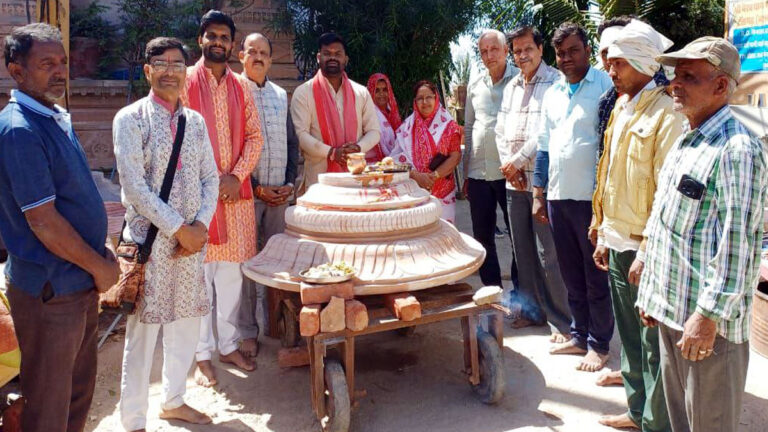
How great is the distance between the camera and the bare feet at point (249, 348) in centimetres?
433

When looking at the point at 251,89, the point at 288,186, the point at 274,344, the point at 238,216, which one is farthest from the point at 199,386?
the point at 251,89

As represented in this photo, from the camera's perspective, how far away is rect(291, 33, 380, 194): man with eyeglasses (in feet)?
15.5

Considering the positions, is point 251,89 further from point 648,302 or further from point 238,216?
point 648,302

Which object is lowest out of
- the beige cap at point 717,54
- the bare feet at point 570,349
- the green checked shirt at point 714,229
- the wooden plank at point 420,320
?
the bare feet at point 570,349

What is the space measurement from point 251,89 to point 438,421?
2.47m

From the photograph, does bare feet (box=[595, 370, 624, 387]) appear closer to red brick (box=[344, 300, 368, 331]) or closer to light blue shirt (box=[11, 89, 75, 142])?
red brick (box=[344, 300, 368, 331])

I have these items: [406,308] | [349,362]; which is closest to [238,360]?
[349,362]

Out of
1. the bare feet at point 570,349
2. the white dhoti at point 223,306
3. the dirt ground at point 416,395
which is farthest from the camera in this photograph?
the bare feet at point 570,349

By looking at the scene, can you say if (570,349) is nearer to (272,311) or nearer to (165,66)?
(272,311)

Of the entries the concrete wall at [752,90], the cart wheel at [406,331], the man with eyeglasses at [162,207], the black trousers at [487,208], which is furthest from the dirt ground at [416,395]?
the concrete wall at [752,90]

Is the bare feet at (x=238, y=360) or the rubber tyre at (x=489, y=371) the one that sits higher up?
the rubber tyre at (x=489, y=371)

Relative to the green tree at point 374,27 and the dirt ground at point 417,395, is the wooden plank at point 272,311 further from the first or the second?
the green tree at point 374,27

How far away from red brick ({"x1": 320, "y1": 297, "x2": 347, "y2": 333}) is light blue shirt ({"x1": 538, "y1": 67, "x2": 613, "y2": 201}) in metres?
1.66

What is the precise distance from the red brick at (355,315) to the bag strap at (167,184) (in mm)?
1008
